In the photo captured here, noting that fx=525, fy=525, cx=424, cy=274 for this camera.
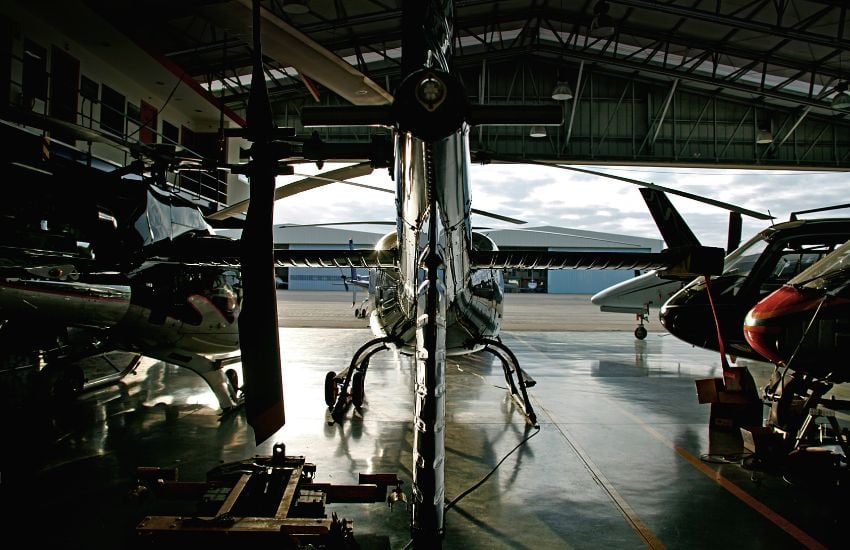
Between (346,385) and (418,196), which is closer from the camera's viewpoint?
(418,196)

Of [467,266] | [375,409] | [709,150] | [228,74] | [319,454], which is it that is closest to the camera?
[467,266]

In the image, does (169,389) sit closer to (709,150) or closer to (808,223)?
(808,223)

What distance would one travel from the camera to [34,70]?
11383mm

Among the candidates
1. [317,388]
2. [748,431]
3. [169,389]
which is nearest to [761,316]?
[748,431]

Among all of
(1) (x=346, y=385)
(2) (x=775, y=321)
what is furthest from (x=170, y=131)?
(2) (x=775, y=321)

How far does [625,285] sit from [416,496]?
41.8ft

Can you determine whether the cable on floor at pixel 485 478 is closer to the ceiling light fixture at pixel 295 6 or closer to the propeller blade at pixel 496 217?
the propeller blade at pixel 496 217

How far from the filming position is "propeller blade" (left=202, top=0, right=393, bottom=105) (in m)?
9.96

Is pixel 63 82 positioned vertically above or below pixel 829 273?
above

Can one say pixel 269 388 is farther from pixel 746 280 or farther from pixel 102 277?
pixel 746 280

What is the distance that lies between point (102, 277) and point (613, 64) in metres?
17.6

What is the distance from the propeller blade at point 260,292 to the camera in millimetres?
2613

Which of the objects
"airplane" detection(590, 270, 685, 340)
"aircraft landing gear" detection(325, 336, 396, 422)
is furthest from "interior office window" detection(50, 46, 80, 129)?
"airplane" detection(590, 270, 685, 340)

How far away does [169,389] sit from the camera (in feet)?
25.1
